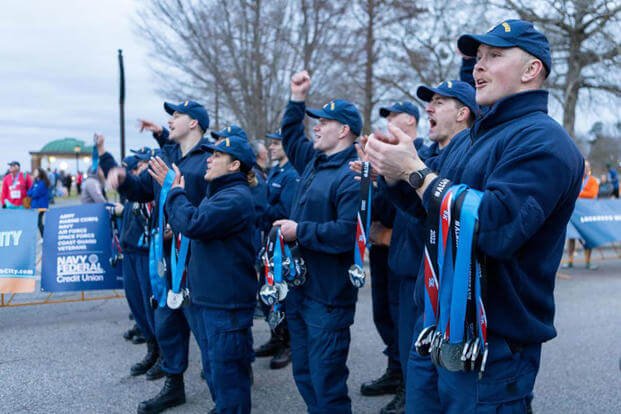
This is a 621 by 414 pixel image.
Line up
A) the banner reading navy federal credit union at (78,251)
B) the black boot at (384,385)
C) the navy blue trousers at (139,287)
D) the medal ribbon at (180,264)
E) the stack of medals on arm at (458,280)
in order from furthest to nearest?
the banner reading navy federal credit union at (78,251), the navy blue trousers at (139,287), the black boot at (384,385), the medal ribbon at (180,264), the stack of medals on arm at (458,280)

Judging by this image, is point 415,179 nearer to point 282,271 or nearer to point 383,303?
point 282,271

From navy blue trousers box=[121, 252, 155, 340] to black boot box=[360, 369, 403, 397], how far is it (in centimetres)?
198

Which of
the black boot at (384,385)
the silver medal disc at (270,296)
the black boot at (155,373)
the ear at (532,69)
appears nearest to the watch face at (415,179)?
the ear at (532,69)

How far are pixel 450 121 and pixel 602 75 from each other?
17.7 m

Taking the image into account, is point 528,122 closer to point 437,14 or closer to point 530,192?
point 530,192

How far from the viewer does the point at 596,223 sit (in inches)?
364

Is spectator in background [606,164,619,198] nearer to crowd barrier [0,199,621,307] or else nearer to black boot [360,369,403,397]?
black boot [360,369,403,397]

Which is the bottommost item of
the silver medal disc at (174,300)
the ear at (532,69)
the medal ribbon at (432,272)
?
the silver medal disc at (174,300)

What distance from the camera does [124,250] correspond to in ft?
16.8

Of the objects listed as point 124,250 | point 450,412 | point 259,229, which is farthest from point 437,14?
point 450,412

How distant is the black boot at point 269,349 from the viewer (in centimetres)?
537

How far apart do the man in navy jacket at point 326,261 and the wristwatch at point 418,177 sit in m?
1.47

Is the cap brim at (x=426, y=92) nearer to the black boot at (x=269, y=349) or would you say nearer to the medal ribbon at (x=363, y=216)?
the medal ribbon at (x=363, y=216)

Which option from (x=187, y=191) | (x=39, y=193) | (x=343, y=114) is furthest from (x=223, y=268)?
(x=39, y=193)
